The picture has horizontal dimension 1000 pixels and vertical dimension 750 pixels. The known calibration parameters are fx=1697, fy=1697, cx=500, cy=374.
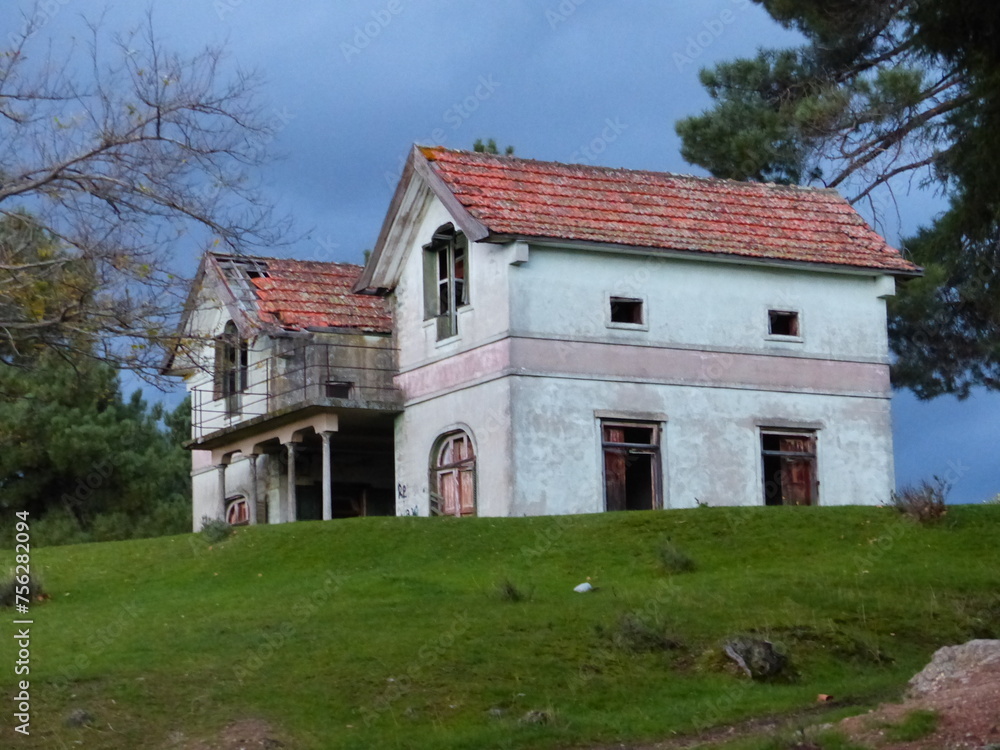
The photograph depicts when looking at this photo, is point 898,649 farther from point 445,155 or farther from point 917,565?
point 445,155

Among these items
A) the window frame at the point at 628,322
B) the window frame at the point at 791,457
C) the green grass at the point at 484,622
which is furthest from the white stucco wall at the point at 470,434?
the window frame at the point at 791,457

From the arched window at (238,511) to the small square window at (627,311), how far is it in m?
12.9

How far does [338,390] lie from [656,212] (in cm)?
835

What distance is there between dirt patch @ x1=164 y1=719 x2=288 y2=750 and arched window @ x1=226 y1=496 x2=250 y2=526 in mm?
26279

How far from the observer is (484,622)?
20672 mm

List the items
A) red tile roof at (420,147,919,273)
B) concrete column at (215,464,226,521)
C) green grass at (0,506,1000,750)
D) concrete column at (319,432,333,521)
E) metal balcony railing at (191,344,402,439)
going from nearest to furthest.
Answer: green grass at (0,506,1000,750), red tile roof at (420,147,919,273), concrete column at (319,432,333,521), metal balcony railing at (191,344,402,439), concrete column at (215,464,226,521)

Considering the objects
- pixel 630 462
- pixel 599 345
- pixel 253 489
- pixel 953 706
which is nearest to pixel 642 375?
pixel 599 345

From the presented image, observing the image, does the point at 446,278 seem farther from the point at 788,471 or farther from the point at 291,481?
the point at 788,471

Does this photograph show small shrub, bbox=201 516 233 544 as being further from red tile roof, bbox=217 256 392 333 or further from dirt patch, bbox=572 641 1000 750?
dirt patch, bbox=572 641 1000 750

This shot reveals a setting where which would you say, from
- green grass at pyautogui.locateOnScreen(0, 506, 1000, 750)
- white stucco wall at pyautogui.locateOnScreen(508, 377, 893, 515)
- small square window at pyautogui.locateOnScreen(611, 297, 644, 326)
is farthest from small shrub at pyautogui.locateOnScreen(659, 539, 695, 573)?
small square window at pyautogui.locateOnScreen(611, 297, 644, 326)

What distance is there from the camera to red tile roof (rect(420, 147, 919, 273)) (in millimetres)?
34812

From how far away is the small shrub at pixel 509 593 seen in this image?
72.1 feet

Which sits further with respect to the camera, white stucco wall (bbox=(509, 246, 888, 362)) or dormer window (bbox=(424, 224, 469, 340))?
dormer window (bbox=(424, 224, 469, 340))

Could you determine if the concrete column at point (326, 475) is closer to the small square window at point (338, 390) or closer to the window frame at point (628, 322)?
the small square window at point (338, 390)
